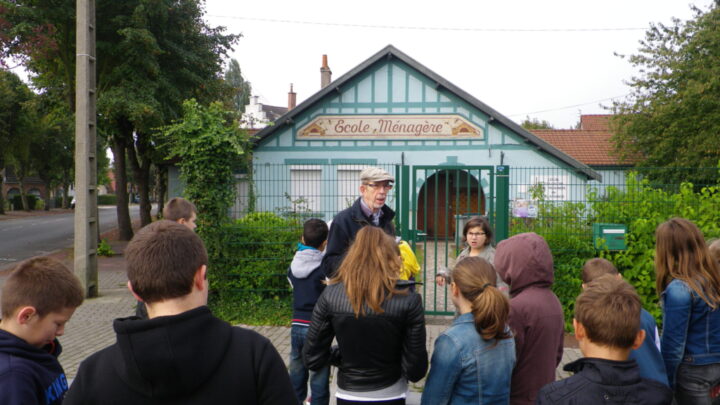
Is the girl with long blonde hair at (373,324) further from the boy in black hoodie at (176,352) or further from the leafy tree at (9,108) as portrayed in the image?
the leafy tree at (9,108)

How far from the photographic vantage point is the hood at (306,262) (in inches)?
171

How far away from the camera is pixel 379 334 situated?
288 cm

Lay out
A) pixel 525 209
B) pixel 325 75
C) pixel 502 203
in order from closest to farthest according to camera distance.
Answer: pixel 502 203 < pixel 525 209 < pixel 325 75

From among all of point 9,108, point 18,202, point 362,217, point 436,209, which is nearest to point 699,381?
point 362,217

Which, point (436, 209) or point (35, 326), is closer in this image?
point (35, 326)

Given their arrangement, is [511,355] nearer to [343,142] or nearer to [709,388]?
[709,388]

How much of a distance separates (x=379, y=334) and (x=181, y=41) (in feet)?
63.9

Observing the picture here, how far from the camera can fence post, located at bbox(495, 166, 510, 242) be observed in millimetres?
7402

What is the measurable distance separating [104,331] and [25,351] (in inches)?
241

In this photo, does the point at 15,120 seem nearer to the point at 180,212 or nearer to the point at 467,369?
the point at 180,212

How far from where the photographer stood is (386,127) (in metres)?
18.1

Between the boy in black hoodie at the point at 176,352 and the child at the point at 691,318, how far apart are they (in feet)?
8.38

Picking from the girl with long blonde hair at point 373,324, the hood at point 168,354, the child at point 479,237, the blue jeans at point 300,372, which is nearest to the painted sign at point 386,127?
the child at point 479,237

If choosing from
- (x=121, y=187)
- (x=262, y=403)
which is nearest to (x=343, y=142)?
(x=121, y=187)
